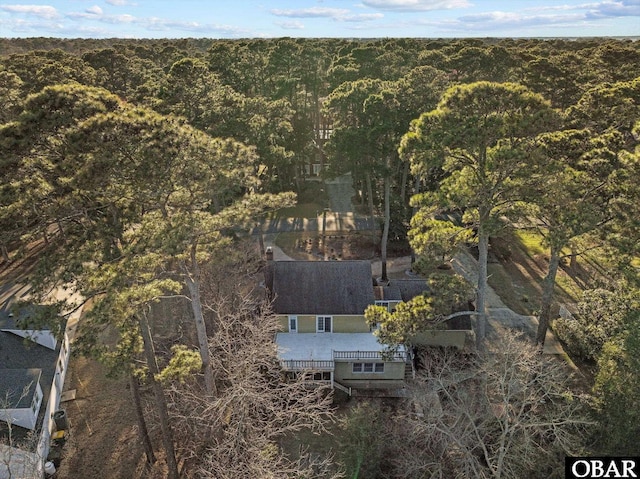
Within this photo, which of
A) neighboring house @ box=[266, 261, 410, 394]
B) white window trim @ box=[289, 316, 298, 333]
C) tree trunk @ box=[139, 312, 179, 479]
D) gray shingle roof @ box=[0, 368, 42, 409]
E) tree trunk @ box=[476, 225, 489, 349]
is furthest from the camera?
white window trim @ box=[289, 316, 298, 333]

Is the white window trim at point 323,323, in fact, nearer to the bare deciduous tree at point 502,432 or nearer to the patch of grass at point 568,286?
the bare deciduous tree at point 502,432

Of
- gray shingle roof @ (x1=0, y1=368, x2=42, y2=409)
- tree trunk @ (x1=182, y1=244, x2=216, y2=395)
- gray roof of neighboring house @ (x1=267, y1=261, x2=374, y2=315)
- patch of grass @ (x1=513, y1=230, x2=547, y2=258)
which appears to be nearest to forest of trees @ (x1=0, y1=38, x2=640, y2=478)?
tree trunk @ (x1=182, y1=244, x2=216, y2=395)

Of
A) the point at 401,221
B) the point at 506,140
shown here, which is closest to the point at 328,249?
the point at 401,221

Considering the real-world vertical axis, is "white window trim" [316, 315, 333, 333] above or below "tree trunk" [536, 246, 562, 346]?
below

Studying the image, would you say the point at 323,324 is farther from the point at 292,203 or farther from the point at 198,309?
the point at 198,309

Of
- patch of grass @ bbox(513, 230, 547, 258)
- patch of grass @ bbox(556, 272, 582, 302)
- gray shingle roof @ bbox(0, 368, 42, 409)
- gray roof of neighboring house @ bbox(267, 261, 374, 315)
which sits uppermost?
gray roof of neighboring house @ bbox(267, 261, 374, 315)

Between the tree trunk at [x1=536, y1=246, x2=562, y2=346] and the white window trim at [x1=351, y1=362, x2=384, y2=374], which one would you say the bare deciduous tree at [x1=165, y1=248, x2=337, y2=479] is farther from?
the tree trunk at [x1=536, y1=246, x2=562, y2=346]

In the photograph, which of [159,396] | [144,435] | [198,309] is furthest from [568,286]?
[144,435]

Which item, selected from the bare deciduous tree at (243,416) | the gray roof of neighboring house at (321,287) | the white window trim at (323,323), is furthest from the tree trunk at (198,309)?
the white window trim at (323,323)
